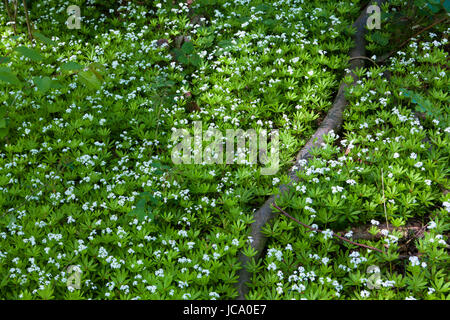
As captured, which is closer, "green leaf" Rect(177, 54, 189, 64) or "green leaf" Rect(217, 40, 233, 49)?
"green leaf" Rect(177, 54, 189, 64)

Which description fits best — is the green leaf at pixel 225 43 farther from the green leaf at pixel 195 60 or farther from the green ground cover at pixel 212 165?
the green leaf at pixel 195 60

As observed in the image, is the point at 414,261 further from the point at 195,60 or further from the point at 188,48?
the point at 188,48

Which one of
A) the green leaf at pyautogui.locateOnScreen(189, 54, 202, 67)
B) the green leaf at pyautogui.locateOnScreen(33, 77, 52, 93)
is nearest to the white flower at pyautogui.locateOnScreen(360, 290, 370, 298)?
the green leaf at pyautogui.locateOnScreen(33, 77, 52, 93)

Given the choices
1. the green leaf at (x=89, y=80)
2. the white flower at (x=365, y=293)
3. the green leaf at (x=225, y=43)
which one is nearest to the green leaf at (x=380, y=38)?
the green leaf at (x=225, y=43)

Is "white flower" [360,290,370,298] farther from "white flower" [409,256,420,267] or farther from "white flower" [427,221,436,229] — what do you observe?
"white flower" [427,221,436,229]

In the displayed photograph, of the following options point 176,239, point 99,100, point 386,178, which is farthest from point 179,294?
point 99,100

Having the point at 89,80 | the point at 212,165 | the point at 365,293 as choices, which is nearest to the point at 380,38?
the point at 212,165

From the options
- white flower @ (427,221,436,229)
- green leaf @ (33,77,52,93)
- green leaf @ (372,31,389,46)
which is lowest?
white flower @ (427,221,436,229)

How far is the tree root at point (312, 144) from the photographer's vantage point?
4752mm

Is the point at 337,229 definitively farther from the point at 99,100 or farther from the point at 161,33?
the point at 161,33

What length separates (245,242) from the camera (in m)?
4.95

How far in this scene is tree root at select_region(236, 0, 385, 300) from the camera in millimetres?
4752

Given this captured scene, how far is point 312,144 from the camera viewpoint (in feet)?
19.7
